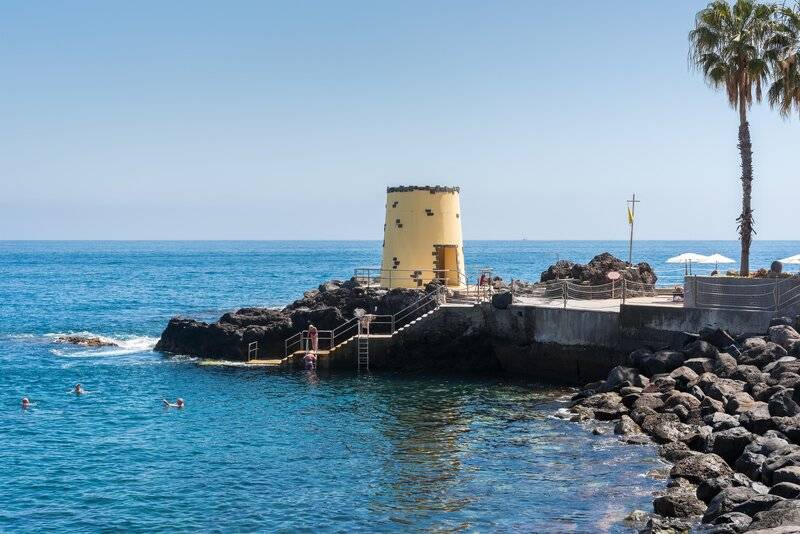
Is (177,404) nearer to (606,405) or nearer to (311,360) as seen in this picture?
(311,360)

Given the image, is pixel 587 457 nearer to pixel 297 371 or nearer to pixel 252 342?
pixel 297 371

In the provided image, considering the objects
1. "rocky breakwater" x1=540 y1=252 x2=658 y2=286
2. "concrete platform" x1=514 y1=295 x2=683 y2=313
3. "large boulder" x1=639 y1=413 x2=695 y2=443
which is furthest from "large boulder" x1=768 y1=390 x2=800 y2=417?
"rocky breakwater" x1=540 y1=252 x2=658 y2=286

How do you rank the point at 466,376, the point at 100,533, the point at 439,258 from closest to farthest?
the point at 100,533 < the point at 466,376 < the point at 439,258

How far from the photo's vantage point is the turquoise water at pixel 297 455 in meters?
19.0

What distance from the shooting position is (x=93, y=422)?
29016mm

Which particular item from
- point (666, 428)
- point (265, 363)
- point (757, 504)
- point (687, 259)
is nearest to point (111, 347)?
point (265, 363)

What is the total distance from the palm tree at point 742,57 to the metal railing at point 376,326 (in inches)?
489

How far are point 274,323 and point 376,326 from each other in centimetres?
480

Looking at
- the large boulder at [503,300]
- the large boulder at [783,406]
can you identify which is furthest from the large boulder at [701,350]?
the large boulder at [503,300]

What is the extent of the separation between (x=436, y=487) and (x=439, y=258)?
78.2 ft

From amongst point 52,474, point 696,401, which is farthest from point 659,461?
point 52,474

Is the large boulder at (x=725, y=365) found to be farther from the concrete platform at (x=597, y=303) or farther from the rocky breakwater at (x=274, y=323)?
the rocky breakwater at (x=274, y=323)

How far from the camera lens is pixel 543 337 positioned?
34469mm

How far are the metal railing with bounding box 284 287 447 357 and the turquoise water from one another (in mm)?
2810
